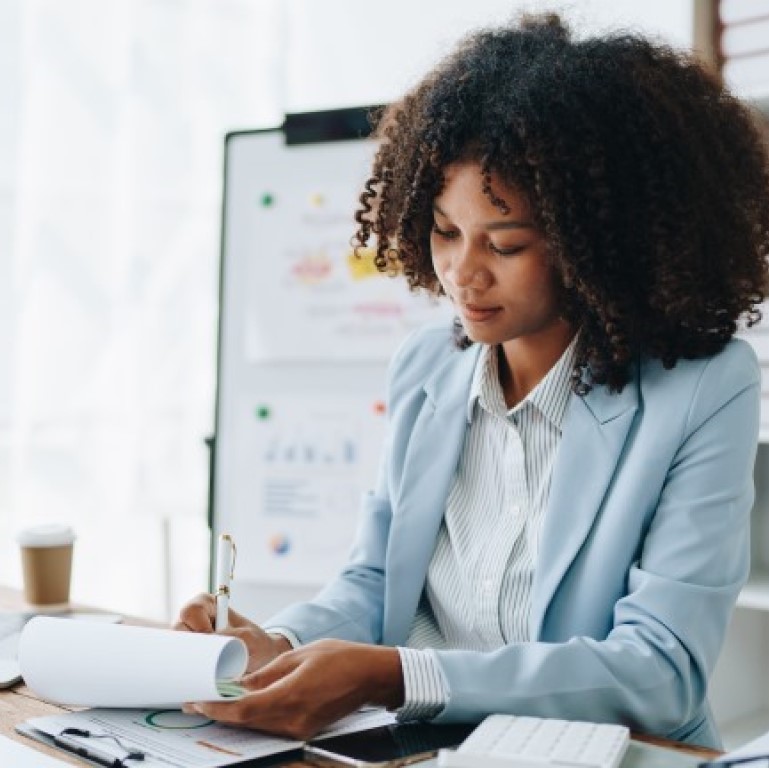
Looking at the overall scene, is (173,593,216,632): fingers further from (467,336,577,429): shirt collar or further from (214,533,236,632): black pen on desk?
(467,336,577,429): shirt collar

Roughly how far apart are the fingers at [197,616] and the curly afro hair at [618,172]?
51cm

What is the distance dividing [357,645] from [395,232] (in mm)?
663

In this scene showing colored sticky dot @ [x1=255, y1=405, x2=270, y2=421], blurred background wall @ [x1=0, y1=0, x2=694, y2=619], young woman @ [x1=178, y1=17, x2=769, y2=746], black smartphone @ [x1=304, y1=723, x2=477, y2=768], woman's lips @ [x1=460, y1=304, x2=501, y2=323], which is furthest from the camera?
blurred background wall @ [x1=0, y1=0, x2=694, y2=619]

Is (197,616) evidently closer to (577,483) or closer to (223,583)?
(223,583)

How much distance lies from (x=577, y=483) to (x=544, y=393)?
0.45 ft

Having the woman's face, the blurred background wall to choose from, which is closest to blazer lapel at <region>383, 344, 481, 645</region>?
the woman's face

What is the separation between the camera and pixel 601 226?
Result: 137cm

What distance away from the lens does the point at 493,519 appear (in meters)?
1.46

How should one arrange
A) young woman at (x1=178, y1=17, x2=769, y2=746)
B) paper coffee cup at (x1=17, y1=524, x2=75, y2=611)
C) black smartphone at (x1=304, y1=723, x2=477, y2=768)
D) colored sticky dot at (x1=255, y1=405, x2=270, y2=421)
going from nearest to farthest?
black smartphone at (x1=304, y1=723, x2=477, y2=768) < young woman at (x1=178, y1=17, x2=769, y2=746) < paper coffee cup at (x1=17, y1=524, x2=75, y2=611) < colored sticky dot at (x1=255, y1=405, x2=270, y2=421)

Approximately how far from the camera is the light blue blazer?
1173 millimetres

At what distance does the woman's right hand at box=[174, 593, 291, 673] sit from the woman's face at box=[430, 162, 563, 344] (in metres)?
0.43

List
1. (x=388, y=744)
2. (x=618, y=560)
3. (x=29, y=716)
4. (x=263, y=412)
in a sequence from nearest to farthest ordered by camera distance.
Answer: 1. (x=388, y=744)
2. (x=29, y=716)
3. (x=618, y=560)
4. (x=263, y=412)

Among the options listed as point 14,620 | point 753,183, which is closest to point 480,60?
point 753,183

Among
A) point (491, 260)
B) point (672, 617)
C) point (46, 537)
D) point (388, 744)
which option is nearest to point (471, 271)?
point (491, 260)
